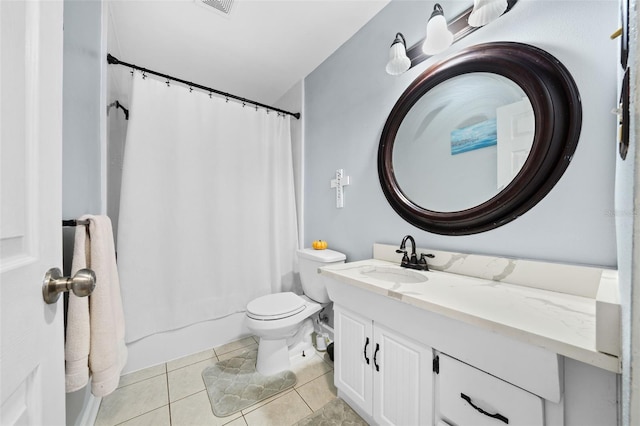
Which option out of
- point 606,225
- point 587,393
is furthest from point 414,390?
point 606,225

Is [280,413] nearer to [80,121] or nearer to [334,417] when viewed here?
[334,417]

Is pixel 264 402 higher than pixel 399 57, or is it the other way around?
pixel 399 57

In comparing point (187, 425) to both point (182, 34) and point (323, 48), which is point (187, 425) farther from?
point (323, 48)

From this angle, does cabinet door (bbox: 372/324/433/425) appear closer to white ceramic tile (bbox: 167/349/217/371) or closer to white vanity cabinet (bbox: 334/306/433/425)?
white vanity cabinet (bbox: 334/306/433/425)

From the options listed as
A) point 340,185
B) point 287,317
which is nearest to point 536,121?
point 340,185

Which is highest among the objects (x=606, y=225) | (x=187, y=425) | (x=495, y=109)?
(x=495, y=109)

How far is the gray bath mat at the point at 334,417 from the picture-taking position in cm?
121

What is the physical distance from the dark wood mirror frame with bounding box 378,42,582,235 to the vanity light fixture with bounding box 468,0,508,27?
15cm

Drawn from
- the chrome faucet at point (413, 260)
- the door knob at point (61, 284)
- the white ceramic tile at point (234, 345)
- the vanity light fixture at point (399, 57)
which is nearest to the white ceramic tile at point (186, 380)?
the white ceramic tile at point (234, 345)

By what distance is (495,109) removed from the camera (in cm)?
111

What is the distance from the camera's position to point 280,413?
4.22ft

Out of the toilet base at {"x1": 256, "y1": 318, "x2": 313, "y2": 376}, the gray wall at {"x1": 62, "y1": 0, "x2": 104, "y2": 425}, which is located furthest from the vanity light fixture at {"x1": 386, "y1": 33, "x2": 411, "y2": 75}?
the toilet base at {"x1": 256, "y1": 318, "x2": 313, "y2": 376}

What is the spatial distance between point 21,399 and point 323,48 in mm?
2305

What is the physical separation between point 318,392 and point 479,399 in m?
0.97
